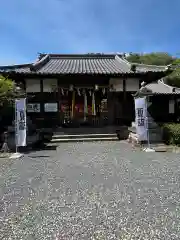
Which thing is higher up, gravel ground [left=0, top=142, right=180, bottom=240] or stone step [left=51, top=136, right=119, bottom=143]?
stone step [left=51, top=136, right=119, bottom=143]

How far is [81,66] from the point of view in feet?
51.9

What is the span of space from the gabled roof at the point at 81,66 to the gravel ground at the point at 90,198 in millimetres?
6468

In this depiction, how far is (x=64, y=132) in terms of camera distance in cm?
1299

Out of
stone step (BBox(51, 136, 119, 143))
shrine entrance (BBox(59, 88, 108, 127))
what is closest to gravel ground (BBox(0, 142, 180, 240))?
stone step (BBox(51, 136, 119, 143))

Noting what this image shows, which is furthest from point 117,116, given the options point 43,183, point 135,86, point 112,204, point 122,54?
point 112,204

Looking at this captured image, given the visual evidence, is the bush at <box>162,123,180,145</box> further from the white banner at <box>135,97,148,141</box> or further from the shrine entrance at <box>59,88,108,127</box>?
the shrine entrance at <box>59,88,108,127</box>

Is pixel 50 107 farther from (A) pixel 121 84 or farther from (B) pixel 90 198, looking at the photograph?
(B) pixel 90 198

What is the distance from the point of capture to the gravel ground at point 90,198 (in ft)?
11.0

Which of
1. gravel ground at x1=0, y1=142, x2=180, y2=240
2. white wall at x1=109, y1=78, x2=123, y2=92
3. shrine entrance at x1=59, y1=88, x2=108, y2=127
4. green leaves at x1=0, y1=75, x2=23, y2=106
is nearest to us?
gravel ground at x1=0, y1=142, x2=180, y2=240

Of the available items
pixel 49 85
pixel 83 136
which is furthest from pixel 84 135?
pixel 49 85

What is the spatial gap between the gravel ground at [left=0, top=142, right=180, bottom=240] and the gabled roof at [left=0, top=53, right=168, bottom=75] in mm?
6468

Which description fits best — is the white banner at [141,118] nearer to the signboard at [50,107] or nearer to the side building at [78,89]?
the side building at [78,89]

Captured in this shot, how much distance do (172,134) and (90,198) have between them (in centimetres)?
660

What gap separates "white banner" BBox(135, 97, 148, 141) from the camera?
32.2 ft
